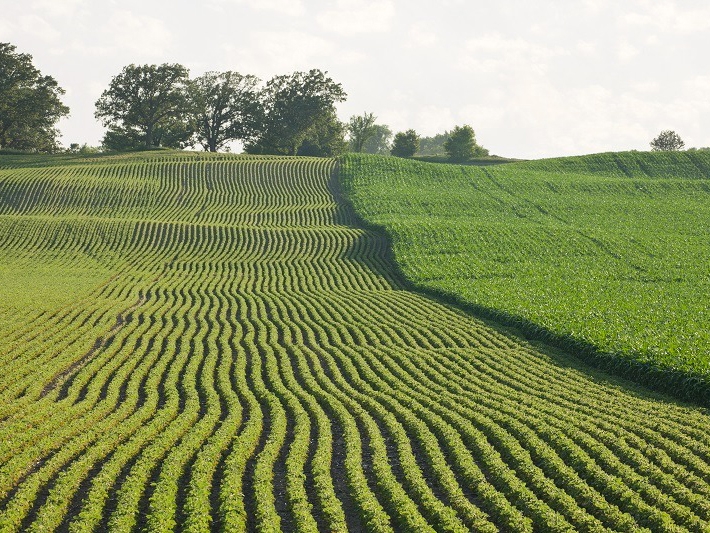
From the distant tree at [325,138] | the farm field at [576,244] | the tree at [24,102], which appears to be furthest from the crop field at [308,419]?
the distant tree at [325,138]

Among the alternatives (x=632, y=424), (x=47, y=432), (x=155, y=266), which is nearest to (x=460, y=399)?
(x=632, y=424)

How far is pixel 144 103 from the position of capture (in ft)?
303

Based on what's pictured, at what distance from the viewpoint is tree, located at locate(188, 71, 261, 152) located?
10269 cm

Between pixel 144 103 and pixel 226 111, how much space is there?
14.8 metres

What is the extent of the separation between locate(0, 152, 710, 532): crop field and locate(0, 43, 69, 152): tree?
53.0 m

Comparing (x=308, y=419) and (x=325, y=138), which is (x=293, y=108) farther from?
(x=308, y=419)

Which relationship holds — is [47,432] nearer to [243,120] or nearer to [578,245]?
[578,245]

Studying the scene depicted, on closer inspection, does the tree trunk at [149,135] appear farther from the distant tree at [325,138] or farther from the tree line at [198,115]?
the distant tree at [325,138]

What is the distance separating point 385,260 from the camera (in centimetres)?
4741

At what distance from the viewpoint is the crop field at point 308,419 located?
1231cm

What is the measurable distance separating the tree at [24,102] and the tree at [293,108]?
90.4 ft

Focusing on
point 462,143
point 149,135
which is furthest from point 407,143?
point 149,135

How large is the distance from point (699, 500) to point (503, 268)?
31070 mm

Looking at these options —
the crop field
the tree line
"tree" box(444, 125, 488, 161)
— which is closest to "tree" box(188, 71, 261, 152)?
the tree line
